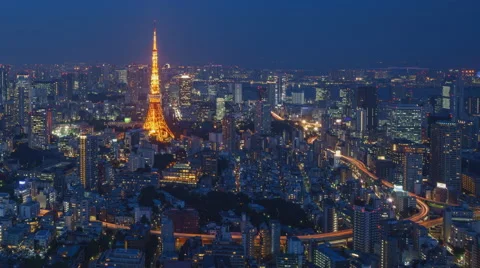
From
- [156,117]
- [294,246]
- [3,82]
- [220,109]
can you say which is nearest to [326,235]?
[294,246]

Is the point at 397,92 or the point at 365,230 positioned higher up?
the point at 397,92

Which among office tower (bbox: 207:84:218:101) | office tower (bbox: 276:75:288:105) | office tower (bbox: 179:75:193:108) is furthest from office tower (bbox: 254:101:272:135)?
office tower (bbox: 207:84:218:101)

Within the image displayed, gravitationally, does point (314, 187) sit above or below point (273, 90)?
below

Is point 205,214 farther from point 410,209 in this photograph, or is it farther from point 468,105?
point 468,105

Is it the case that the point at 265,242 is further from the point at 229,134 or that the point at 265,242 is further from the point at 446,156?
the point at 229,134

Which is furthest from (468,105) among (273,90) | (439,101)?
(273,90)

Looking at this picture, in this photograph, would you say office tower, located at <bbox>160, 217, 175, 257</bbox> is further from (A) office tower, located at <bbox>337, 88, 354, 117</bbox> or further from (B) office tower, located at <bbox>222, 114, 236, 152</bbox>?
(A) office tower, located at <bbox>337, 88, 354, 117</bbox>

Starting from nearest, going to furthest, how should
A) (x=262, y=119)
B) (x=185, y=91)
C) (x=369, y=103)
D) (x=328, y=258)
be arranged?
1. (x=328, y=258)
2. (x=369, y=103)
3. (x=262, y=119)
4. (x=185, y=91)
